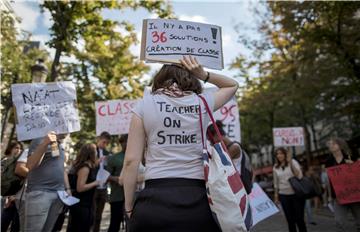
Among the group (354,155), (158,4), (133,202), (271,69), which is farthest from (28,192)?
(271,69)

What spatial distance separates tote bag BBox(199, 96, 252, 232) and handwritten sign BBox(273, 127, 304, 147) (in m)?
16.9

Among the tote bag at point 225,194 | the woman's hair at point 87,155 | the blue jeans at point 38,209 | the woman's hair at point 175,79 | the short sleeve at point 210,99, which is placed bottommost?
the blue jeans at point 38,209

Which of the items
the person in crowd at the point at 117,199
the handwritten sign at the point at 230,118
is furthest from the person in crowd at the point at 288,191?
the person in crowd at the point at 117,199

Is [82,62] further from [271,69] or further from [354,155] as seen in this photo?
[354,155]

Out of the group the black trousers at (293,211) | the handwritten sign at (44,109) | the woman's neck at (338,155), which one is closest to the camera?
the handwritten sign at (44,109)

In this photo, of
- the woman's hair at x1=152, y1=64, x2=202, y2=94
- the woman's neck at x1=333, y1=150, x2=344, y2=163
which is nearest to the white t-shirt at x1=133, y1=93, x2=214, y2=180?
the woman's hair at x1=152, y1=64, x2=202, y2=94

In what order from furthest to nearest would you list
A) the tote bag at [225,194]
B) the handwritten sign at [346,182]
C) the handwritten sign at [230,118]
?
the handwritten sign at [230,118] → the handwritten sign at [346,182] → the tote bag at [225,194]

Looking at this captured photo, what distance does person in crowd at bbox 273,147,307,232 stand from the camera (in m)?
8.05

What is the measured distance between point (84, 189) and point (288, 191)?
13.1ft

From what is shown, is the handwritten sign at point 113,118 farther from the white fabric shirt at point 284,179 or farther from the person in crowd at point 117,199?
the white fabric shirt at point 284,179

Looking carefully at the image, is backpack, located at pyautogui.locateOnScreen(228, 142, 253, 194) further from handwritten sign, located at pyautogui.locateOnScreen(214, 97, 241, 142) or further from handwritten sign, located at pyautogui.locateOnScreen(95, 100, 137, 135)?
handwritten sign, located at pyautogui.locateOnScreen(95, 100, 137, 135)

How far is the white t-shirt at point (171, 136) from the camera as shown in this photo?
2.63 meters

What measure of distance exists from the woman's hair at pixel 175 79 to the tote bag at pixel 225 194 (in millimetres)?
507

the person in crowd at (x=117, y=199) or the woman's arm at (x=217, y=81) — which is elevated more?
the woman's arm at (x=217, y=81)
